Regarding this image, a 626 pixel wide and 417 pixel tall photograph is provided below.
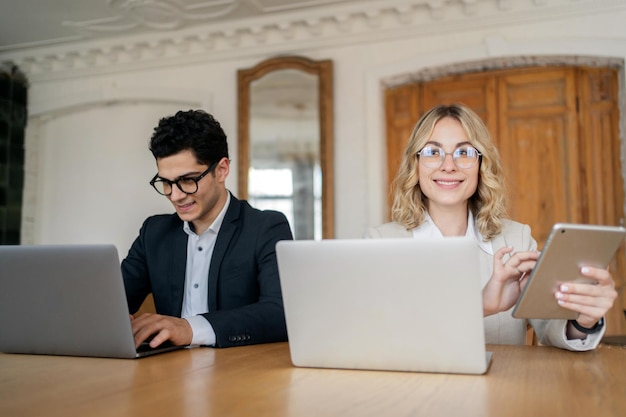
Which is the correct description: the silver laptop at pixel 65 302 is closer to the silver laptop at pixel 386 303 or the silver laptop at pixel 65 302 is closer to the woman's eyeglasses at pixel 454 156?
the silver laptop at pixel 386 303

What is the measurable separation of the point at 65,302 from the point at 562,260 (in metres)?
1.03

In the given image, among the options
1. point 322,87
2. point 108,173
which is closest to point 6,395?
point 322,87

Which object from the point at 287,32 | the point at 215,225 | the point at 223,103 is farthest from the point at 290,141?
the point at 215,225

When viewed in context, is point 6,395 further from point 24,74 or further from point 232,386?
point 24,74

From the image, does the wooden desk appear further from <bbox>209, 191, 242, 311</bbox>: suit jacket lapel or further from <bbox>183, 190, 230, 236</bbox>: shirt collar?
<bbox>183, 190, 230, 236</bbox>: shirt collar

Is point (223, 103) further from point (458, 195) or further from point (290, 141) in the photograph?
point (458, 195)

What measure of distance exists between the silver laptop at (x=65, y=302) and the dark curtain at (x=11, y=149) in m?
4.77

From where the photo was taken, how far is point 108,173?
574 centimetres

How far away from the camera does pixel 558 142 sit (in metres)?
4.39

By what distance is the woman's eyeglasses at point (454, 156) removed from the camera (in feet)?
6.40

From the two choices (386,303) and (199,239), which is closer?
(386,303)

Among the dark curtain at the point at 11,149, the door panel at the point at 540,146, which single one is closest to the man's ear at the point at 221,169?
the door panel at the point at 540,146

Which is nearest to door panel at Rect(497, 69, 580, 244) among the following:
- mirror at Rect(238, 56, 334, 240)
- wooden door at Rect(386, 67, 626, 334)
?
wooden door at Rect(386, 67, 626, 334)

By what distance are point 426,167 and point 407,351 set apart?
102 cm
